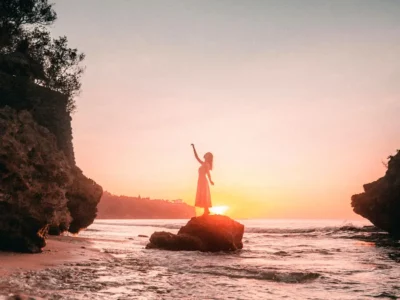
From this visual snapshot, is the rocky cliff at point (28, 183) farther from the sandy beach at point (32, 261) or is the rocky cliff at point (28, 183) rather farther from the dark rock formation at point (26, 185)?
the sandy beach at point (32, 261)

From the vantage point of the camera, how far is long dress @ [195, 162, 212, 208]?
1762 centimetres

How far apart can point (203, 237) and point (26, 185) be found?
961cm

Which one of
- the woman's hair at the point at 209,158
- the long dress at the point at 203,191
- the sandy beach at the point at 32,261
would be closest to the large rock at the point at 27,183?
the sandy beach at the point at 32,261

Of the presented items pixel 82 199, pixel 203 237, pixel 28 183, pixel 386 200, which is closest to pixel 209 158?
pixel 203 237

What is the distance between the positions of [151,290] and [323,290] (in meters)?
3.62

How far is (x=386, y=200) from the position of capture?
28.9m

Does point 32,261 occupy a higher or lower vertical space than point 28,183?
lower

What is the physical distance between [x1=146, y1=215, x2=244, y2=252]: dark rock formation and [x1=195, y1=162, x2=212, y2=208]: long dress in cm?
73

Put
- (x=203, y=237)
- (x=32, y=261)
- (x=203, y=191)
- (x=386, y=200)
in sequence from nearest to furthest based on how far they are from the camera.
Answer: (x=32, y=261), (x=203, y=237), (x=203, y=191), (x=386, y=200)

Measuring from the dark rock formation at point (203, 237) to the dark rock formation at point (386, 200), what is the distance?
59.2 ft

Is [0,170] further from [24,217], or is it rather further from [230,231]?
A: [230,231]

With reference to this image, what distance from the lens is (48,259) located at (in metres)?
8.69

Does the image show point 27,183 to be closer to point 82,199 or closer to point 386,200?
point 82,199

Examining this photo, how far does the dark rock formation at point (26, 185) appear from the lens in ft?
30.2
